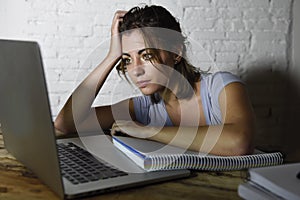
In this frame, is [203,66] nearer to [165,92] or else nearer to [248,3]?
[248,3]

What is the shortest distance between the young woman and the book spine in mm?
215

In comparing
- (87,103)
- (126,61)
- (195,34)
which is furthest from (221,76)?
(195,34)

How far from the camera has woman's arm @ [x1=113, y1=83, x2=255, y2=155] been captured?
3.43ft

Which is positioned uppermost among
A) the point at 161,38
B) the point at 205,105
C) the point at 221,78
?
the point at 161,38

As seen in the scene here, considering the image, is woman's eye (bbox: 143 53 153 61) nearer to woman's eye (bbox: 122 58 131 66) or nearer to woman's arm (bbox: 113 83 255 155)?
woman's eye (bbox: 122 58 131 66)

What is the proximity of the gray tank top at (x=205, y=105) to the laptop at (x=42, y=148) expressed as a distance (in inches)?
18.6

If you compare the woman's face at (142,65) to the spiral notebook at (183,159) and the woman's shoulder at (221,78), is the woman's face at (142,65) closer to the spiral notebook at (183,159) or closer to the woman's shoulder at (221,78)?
the woman's shoulder at (221,78)

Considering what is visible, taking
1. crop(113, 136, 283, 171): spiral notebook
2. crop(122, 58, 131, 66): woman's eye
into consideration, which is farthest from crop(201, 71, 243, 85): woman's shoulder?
crop(113, 136, 283, 171): spiral notebook

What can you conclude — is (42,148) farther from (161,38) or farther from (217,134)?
(161,38)

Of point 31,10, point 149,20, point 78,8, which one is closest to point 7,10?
point 31,10

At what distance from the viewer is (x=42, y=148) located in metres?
0.82

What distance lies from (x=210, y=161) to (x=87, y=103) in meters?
0.62

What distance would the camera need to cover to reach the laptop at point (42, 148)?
75cm

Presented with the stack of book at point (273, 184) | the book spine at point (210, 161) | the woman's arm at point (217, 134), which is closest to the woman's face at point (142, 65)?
the woman's arm at point (217, 134)
